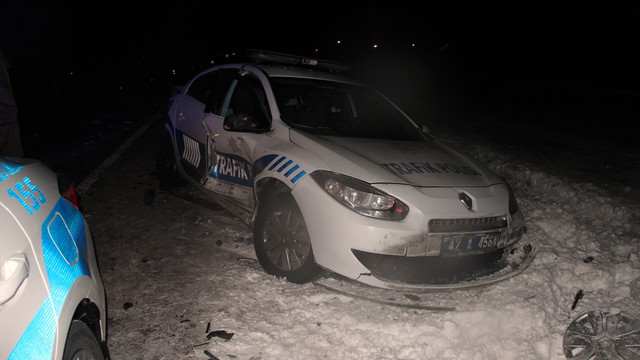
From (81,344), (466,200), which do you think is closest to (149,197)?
(81,344)

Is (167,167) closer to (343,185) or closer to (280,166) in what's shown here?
(280,166)

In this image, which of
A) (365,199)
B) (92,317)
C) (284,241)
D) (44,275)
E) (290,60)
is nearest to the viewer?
(44,275)

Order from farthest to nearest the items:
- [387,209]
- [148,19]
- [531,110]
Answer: [148,19] → [531,110] → [387,209]

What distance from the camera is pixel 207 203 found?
17.0 feet

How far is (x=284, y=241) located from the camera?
336cm

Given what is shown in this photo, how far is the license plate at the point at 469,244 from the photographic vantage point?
9.70ft

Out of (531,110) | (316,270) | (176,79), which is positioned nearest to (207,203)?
(316,270)

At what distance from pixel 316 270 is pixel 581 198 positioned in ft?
11.9

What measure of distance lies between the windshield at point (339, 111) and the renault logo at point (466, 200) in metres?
1.09

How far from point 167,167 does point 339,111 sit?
253 cm

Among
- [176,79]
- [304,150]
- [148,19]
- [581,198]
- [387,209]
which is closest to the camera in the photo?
[387,209]

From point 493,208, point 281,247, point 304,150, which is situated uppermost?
point 304,150

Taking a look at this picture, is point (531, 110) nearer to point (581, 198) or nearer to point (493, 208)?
point (581, 198)

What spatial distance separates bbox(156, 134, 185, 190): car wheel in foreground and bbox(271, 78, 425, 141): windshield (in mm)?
2071
